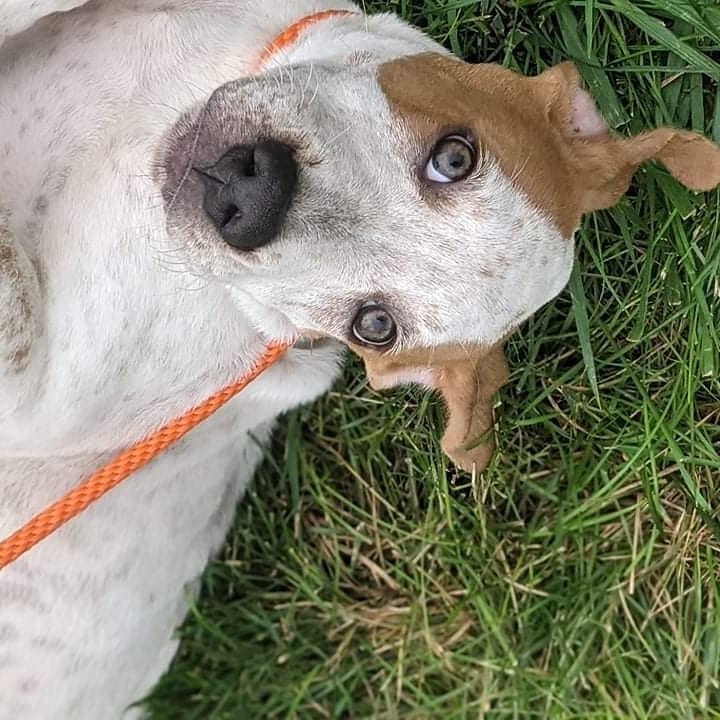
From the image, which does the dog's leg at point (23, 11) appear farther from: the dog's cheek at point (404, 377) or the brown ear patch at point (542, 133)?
the dog's cheek at point (404, 377)

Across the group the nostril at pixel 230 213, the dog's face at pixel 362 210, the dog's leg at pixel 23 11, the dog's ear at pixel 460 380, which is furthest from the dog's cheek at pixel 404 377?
the dog's leg at pixel 23 11

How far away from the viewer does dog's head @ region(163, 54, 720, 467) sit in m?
3.03

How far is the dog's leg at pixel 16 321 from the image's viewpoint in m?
3.25

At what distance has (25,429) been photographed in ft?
11.4

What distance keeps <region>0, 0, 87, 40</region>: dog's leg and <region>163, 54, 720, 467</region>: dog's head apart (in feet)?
1.88

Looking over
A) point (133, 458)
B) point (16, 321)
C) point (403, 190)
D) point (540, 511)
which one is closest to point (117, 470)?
point (133, 458)

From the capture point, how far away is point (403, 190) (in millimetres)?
3219

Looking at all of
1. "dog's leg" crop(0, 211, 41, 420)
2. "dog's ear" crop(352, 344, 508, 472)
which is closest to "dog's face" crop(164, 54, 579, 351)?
"dog's ear" crop(352, 344, 508, 472)

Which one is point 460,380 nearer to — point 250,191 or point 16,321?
point 250,191

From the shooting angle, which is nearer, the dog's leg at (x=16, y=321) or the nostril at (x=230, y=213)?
the nostril at (x=230, y=213)

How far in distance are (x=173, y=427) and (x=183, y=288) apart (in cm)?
48

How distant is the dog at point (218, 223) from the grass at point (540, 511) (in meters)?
0.83

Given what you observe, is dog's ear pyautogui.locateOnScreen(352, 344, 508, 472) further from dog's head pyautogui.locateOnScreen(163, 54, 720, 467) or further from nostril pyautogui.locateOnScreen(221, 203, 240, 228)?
nostril pyautogui.locateOnScreen(221, 203, 240, 228)

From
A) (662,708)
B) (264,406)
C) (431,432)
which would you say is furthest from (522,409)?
(662,708)
